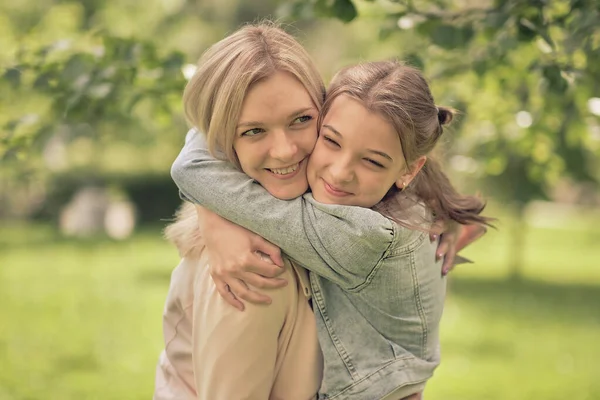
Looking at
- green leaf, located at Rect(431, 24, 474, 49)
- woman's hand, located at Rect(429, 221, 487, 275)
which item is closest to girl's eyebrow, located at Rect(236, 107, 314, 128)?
woman's hand, located at Rect(429, 221, 487, 275)

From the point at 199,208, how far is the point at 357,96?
0.61m

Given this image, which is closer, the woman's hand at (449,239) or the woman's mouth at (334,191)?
the woman's mouth at (334,191)

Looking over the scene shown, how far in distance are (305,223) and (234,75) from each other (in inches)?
18.4

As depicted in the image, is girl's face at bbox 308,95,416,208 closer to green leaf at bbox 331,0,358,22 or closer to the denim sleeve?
the denim sleeve

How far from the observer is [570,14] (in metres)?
3.64

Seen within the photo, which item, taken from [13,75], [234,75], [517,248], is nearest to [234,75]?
[234,75]

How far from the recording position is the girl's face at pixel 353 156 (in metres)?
2.44

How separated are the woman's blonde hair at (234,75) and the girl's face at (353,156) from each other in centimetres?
13

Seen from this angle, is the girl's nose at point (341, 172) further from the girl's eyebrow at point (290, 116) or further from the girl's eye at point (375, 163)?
the girl's eyebrow at point (290, 116)

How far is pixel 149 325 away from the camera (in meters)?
9.87

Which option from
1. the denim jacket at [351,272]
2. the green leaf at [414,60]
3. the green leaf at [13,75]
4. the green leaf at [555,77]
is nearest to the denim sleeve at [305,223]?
the denim jacket at [351,272]

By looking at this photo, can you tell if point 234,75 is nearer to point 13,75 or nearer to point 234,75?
point 234,75

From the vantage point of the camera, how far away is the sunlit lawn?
7488 mm

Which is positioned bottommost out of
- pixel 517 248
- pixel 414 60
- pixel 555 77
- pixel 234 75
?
pixel 517 248
